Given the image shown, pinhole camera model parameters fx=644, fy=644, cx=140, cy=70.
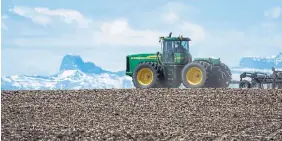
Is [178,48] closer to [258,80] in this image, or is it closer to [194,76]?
[194,76]

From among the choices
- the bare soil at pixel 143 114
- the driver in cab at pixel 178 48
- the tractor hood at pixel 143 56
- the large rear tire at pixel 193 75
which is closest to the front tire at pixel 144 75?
the tractor hood at pixel 143 56

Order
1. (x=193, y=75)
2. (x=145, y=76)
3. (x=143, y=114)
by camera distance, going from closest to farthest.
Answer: (x=143, y=114) < (x=193, y=75) < (x=145, y=76)

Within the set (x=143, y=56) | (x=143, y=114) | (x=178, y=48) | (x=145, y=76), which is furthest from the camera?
(x=143, y=56)

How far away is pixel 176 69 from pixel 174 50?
3.04 ft

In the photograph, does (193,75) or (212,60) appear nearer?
(193,75)

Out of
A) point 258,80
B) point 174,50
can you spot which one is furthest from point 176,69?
point 258,80

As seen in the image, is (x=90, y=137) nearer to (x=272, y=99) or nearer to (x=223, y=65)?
(x=272, y=99)

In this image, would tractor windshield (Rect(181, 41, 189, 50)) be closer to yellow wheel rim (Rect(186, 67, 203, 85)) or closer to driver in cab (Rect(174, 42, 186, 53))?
driver in cab (Rect(174, 42, 186, 53))

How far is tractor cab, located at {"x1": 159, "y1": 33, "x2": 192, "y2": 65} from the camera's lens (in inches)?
1219

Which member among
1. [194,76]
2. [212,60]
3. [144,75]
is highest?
[212,60]

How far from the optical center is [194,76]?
30031 millimetres

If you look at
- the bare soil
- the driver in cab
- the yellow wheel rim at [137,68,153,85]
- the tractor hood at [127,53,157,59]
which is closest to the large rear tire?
the driver in cab

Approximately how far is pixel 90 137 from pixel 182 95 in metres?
8.95

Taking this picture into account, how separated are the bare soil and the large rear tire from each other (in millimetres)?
3494
